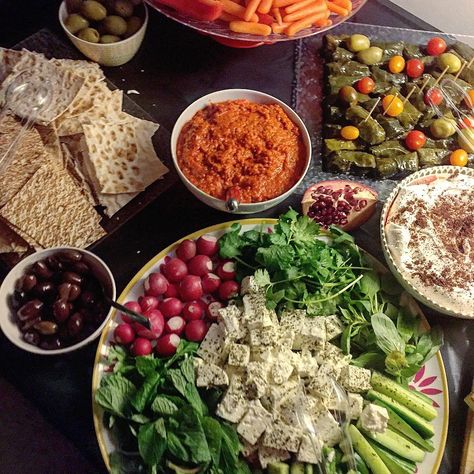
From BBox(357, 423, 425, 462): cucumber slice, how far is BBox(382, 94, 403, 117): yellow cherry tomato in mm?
1150

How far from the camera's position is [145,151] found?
6.36 ft

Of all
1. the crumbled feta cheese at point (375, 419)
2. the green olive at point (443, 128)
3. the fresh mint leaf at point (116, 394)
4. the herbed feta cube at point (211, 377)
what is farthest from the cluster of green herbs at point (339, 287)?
the green olive at point (443, 128)

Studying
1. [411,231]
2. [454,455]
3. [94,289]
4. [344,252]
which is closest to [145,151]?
[94,289]

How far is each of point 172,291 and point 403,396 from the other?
70 cm

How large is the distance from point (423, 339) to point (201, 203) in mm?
805

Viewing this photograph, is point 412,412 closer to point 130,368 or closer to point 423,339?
point 423,339

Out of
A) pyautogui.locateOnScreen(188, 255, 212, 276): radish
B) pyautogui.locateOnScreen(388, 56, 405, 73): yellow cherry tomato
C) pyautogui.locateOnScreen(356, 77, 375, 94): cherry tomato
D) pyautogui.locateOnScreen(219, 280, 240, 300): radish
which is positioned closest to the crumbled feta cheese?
pyautogui.locateOnScreen(219, 280, 240, 300): radish

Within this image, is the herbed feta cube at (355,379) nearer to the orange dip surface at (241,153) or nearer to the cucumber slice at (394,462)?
the cucumber slice at (394,462)

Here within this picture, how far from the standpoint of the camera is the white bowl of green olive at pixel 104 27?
6.67 feet

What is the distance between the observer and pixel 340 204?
184 cm

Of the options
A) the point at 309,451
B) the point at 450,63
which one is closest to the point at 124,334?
the point at 309,451

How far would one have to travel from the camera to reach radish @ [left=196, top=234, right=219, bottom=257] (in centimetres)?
173

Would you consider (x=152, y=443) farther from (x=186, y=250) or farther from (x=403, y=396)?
(x=403, y=396)

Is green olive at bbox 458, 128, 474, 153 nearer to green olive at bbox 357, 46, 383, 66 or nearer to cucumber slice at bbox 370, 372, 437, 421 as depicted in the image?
green olive at bbox 357, 46, 383, 66
